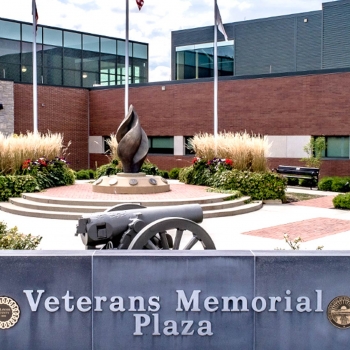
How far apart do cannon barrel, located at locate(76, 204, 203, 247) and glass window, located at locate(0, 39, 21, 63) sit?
2999 centimetres

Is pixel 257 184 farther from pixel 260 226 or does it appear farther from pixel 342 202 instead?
pixel 260 226

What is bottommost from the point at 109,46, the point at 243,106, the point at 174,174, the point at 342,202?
the point at 342,202

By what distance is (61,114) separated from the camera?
96.6 ft

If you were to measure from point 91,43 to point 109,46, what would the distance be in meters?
1.49

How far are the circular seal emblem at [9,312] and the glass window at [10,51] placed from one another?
3125cm

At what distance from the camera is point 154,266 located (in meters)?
4.80

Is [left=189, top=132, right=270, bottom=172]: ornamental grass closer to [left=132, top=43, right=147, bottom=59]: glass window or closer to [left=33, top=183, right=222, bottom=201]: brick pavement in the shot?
[left=33, top=183, right=222, bottom=201]: brick pavement

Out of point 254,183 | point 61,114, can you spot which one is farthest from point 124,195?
point 61,114

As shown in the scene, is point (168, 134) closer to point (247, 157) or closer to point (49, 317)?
point (247, 157)

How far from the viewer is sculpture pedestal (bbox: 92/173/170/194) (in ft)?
54.4

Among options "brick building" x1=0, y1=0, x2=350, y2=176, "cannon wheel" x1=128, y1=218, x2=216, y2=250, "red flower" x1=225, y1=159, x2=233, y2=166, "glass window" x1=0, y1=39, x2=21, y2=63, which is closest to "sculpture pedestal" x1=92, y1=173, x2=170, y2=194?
"red flower" x1=225, y1=159, x2=233, y2=166

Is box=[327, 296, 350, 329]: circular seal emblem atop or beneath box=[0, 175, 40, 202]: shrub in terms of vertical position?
beneath

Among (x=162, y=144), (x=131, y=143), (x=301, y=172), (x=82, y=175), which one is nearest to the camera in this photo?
(x=131, y=143)

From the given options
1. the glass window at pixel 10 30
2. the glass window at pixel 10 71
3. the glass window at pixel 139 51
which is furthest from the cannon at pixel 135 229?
the glass window at pixel 139 51
